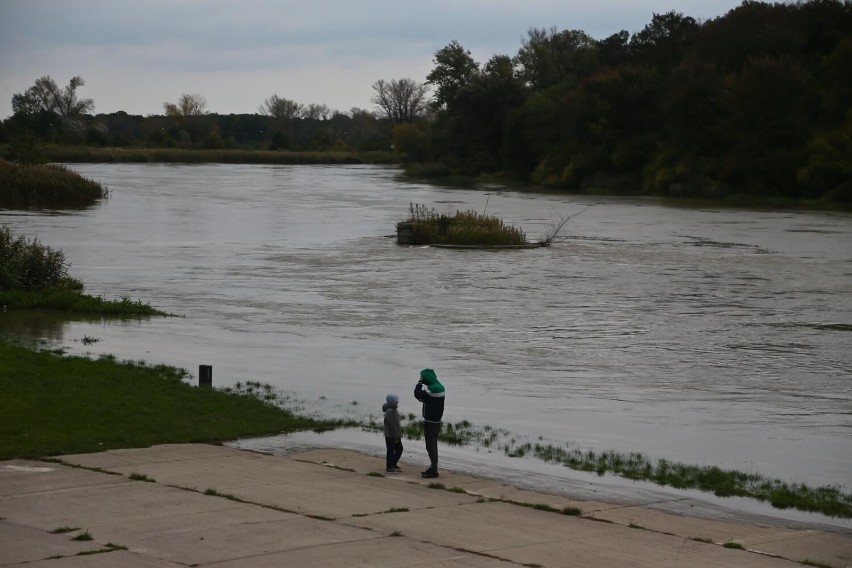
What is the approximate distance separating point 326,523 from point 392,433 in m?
2.92

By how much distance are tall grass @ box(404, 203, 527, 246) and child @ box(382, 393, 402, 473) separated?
36.7m

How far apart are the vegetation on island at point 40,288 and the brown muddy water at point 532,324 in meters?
1.23

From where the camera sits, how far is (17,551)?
29.4ft

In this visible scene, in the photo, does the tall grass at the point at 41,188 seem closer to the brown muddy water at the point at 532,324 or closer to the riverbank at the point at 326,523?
the brown muddy water at the point at 532,324

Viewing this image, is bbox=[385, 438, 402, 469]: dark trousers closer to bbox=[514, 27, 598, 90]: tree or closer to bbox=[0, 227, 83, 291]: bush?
bbox=[0, 227, 83, 291]: bush

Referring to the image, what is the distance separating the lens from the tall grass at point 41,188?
65.8 meters

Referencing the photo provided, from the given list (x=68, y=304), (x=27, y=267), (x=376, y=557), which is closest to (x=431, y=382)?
(x=376, y=557)

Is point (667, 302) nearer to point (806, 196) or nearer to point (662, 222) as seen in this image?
point (662, 222)

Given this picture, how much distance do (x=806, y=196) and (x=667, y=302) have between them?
53.6 meters

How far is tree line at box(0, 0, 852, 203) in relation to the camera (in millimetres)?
83062

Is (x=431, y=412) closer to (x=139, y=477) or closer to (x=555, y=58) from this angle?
(x=139, y=477)

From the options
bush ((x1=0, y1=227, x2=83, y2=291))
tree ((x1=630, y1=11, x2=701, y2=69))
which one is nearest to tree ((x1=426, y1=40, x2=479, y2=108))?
tree ((x1=630, y1=11, x2=701, y2=69))

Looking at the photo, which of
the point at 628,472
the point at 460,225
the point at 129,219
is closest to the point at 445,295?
the point at 460,225

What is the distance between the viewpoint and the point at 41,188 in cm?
6775
